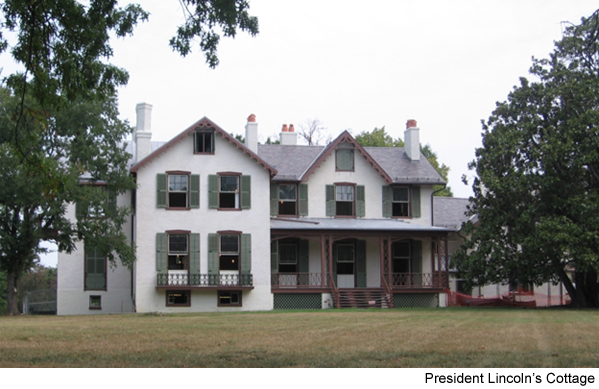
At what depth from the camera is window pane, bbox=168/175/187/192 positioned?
1439 inches

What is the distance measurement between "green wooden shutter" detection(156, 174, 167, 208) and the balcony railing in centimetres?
318

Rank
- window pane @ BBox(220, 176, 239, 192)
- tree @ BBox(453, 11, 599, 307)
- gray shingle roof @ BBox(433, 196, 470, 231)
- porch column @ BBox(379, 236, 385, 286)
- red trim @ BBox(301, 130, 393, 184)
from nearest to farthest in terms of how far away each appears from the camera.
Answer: tree @ BBox(453, 11, 599, 307), window pane @ BBox(220, 176, 239, 192), porch column @ BBox(379, 236, 385, 286), red trim @ BBox(301, 130, 393, 184), gray shingle roof @ BBox(433, 196, 470, 231)

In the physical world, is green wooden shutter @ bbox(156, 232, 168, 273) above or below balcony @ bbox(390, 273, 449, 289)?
above


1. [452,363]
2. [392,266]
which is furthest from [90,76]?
[392,266]

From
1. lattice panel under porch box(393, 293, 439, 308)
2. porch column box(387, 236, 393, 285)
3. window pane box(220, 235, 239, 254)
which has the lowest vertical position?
lattice panel under porch box(393, 293, 439, 308)

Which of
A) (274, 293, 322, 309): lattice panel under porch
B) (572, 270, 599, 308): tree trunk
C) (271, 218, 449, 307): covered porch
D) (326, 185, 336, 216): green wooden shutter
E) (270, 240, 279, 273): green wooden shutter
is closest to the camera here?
(572, 270, 599, 308): tree trunk

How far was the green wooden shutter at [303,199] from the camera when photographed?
129 feet

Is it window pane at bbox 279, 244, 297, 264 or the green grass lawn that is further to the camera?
window pane at bbox 279, 244, 297, 264

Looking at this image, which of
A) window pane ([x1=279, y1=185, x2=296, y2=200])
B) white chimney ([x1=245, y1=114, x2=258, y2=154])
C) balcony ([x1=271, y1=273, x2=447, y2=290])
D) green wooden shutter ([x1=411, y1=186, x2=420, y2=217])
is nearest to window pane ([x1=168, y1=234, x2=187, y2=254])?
balcony ([x1=271, y1=273, x2=447, y2=290])

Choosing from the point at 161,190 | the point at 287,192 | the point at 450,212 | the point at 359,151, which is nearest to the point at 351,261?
the point at 287,192

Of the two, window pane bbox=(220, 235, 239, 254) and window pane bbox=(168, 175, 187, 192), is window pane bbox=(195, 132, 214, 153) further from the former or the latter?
window pane bbox=(220, 235, 239, 254)

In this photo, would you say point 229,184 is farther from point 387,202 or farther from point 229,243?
point 387,202

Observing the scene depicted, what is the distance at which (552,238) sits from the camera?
31641mm

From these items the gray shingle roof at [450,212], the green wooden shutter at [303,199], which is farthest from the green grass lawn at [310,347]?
the gray shingle roof at [450,212]
